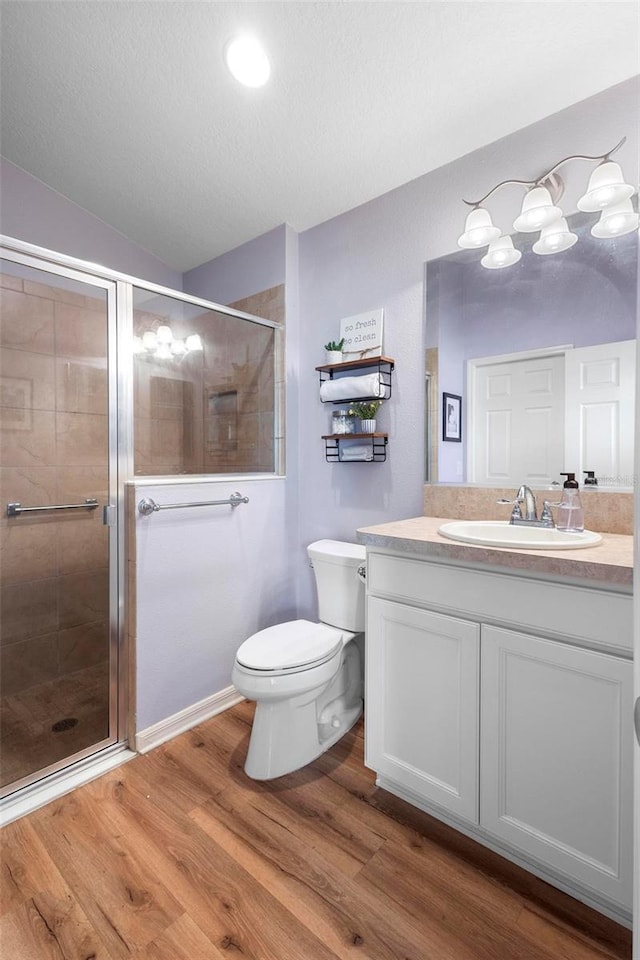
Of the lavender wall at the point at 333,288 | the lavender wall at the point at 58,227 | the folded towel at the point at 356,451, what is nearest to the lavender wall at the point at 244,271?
the lavender wall at the point at 333,288

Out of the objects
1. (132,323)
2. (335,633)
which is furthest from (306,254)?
(335,633)

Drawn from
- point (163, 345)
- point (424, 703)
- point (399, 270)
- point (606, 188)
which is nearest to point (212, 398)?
point (163, 345)

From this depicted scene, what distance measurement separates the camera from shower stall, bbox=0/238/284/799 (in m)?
1.64

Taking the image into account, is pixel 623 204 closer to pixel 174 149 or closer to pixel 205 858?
pixel 174 149

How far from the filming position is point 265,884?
121 centimetres

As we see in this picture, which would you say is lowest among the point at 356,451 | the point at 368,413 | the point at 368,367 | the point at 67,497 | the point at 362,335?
the point at 67,497

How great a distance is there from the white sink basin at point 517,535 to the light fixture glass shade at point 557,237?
3.18ft

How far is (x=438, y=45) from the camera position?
55.7 inches

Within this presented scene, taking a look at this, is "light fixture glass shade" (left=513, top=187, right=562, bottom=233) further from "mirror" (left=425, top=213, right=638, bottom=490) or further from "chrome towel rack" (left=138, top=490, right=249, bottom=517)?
"chrome towel rack" (left=138, top=490, right=249, bottom=517)

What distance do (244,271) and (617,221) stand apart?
183 cm

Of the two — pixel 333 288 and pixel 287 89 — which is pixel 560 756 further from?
pixel 287 89

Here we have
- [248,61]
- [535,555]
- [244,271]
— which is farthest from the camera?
[244,271]

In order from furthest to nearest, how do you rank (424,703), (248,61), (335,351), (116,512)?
(335,351) → (116,512) → (248,61) → (424,703)

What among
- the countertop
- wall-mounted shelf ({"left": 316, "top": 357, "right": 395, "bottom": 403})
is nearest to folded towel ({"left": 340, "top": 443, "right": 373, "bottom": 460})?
wall-mounted shelf ({"left": 316, "top": 357, "right": 395, "bottom": 403})
